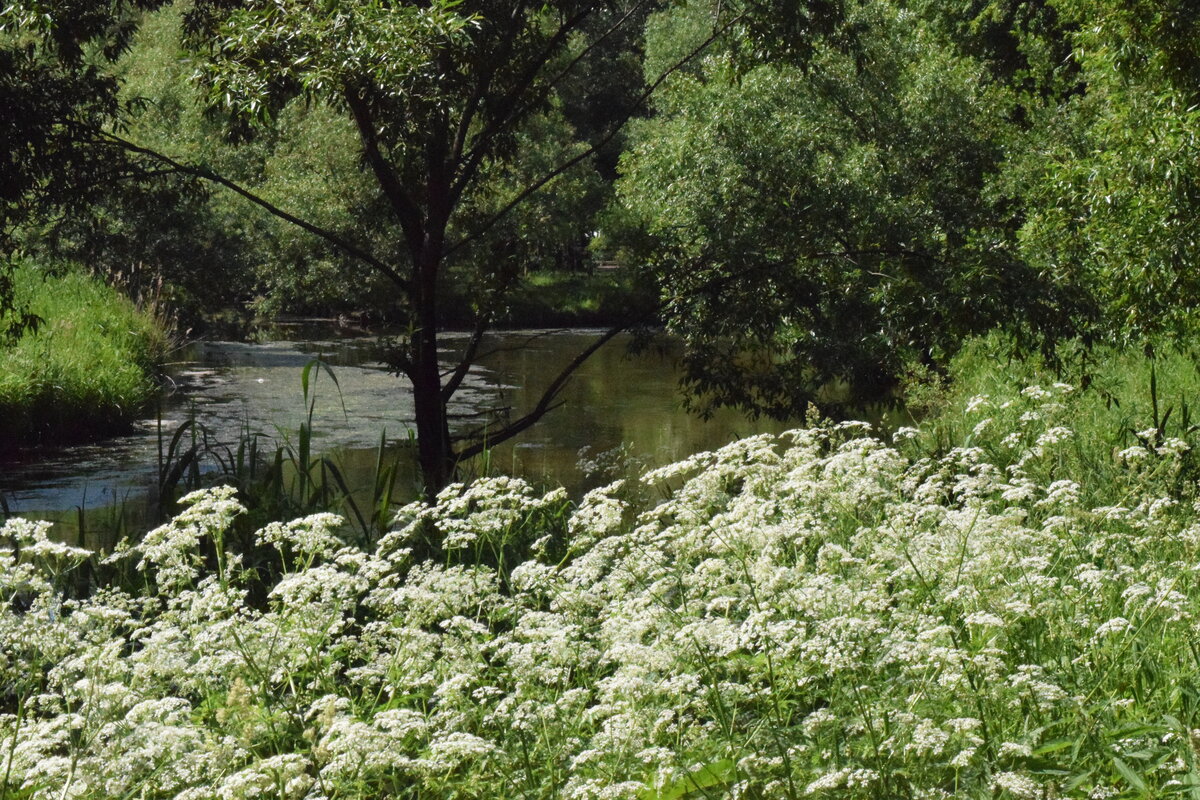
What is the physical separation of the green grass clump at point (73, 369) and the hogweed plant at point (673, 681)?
9.98m

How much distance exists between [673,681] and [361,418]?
12786 mm

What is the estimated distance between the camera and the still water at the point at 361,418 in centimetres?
1139

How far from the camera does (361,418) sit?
1524 centimetres

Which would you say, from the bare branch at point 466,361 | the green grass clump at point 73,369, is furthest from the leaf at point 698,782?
the green grass clump at point 73,369

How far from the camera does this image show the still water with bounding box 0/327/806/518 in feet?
37.4

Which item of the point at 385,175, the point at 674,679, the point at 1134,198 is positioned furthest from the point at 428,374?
the point at 674,679

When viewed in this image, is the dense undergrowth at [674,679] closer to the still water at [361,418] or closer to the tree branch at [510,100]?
the still water at [361,418]

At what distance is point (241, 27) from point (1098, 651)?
5.96m

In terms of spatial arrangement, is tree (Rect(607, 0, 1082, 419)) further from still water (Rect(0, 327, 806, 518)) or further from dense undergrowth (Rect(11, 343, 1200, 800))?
dense undergrowth (Rect(11, 343, 1200, 800))

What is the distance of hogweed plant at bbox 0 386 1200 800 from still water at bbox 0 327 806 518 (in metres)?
4.41

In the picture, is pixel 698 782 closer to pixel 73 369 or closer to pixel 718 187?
pixel 718 187

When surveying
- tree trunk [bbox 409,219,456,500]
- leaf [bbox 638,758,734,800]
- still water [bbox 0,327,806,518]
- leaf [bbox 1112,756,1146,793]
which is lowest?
still water [bbox 0,327,806,518]

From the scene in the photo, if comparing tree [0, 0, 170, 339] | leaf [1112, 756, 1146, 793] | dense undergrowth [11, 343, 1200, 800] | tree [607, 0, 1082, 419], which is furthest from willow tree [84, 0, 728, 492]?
leaf [1112, 756, 1146, 793]

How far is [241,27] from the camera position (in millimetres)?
7168
